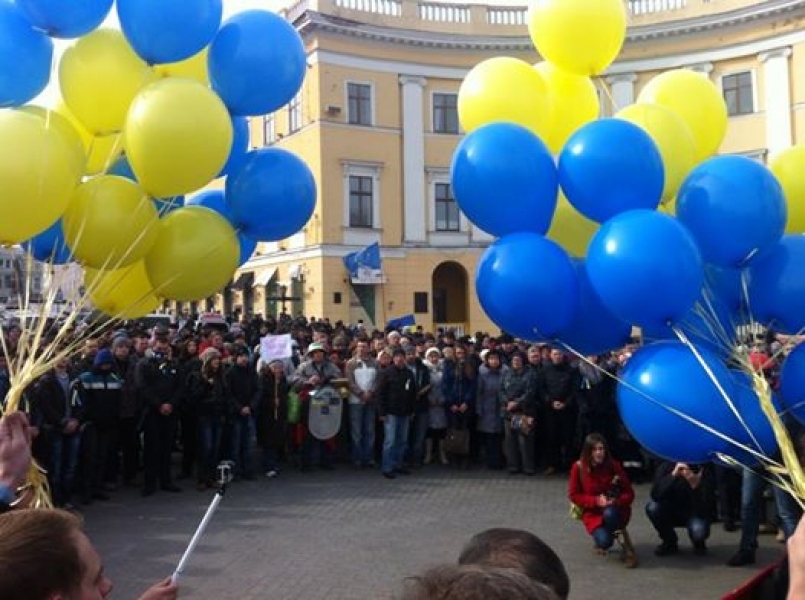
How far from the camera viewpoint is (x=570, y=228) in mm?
5664

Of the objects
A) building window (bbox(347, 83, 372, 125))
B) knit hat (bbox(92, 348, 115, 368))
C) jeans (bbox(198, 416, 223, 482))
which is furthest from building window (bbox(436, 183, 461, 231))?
knit hat (bbox(92, 348, 115, 368))

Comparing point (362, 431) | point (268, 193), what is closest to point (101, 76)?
point (268, 193)

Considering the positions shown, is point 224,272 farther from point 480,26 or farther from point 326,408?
point 480,26

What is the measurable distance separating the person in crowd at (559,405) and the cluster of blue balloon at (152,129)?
7.10 metres

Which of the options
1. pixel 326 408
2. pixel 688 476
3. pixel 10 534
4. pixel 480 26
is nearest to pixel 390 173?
pixel 480 26

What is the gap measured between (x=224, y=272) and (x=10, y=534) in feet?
10.5

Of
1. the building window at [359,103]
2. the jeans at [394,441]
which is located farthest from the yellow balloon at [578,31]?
the building window at [359,103]

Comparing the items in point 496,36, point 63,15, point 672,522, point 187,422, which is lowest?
point 672,522

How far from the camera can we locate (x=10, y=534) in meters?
2.00

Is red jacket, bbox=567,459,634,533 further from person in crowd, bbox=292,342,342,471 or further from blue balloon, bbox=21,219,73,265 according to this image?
person in crowd, bbox=292,342,342,471

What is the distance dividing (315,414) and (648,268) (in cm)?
820

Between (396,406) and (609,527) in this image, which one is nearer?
(609,527)

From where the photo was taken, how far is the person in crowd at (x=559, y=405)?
38.5 feet

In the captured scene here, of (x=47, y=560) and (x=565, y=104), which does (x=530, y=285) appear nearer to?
(x=565, y=104)
